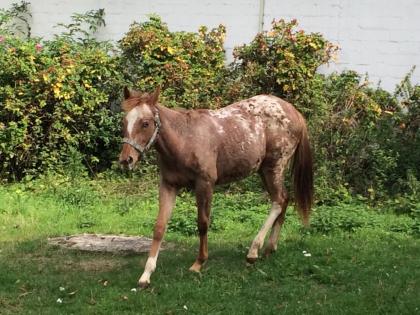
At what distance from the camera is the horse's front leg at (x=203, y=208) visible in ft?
18.7

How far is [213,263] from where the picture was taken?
20.2ft

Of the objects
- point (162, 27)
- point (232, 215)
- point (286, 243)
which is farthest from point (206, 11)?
point (286, 243)

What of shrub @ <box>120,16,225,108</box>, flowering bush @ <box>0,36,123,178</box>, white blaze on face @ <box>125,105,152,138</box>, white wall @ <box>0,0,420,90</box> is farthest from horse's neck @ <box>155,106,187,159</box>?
white wall @ <box>0,0,420,90</box>

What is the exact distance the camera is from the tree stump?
6719 mm

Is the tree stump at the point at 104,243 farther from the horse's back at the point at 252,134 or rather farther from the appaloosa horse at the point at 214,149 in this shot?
the horse's back at the point at 252,134

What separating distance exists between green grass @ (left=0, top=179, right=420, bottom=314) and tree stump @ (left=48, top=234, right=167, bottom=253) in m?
0.18

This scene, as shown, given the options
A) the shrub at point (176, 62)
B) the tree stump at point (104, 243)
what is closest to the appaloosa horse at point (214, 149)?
the tree stump at point (104, 243)

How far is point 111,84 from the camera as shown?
10.4m

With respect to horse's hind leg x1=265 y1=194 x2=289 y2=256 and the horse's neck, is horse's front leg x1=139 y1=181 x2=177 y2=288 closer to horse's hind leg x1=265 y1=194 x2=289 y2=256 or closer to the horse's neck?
the horse's neck

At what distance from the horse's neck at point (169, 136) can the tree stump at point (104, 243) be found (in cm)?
151

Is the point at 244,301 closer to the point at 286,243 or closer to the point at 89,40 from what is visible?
the point at 286,243

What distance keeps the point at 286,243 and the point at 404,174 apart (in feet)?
11.1

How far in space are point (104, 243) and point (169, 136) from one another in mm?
1916

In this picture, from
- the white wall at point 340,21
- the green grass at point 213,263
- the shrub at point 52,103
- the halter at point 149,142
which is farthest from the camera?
the white wall at point 340,21
